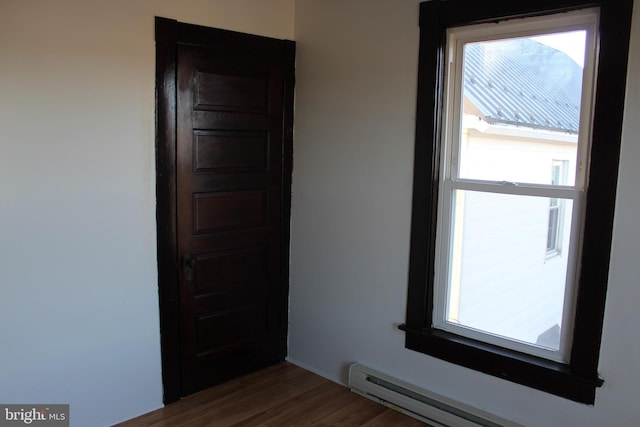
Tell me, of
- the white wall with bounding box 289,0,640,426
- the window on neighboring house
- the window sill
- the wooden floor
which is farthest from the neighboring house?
the wooden floor

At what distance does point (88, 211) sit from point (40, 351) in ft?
2.27

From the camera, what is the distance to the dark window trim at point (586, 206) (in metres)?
2.17

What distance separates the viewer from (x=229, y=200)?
3102 millimetres

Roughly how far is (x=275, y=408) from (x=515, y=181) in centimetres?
179

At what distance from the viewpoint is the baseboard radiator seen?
2632mm

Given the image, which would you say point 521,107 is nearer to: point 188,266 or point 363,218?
point 363,218

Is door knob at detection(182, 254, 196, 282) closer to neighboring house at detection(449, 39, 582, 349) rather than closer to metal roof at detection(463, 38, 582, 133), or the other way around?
neighboring house at detection(449, 39, 582, 349)

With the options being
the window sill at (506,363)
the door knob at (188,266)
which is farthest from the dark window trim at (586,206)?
the door knob at (188,266)

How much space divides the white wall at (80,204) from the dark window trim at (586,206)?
1280mm

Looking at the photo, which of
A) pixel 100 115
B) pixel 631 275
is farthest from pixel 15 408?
pixel 631 275

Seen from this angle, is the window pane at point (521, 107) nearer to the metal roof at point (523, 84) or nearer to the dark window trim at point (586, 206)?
the metal roof at point (523, 84)

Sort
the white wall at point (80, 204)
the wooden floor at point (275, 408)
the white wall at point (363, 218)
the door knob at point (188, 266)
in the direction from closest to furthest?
1. the white wall at point (80, 204)
2. the white wall at point (363, 218)
3. the wooden floor at point (275, 408)
4. the door knob at point (188, 266)

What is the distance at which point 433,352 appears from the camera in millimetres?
2834

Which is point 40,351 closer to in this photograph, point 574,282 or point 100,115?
point 100,115
